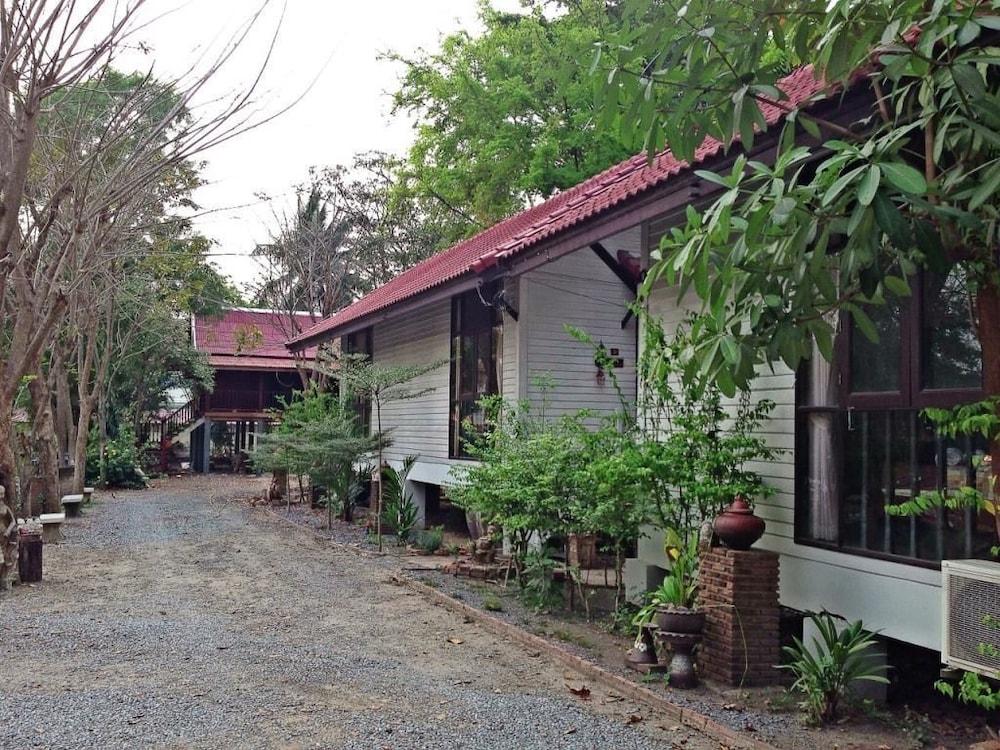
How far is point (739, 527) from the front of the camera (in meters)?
6.30

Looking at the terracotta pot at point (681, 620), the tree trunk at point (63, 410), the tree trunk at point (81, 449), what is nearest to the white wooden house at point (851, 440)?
the terracotta pot at point (681, 620)

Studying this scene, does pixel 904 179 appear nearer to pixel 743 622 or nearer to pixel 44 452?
pixel 743 622

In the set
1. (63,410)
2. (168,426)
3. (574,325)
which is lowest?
(168,426)

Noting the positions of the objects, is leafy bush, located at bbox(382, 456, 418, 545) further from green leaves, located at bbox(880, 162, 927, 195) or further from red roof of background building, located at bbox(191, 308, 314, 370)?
red roof of background building, located at bbox(191, 308, 314, 370)

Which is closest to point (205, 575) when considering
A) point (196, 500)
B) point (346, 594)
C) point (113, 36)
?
point (346, 594)

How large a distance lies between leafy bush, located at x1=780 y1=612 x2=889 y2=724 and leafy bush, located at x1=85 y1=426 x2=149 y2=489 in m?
22.1

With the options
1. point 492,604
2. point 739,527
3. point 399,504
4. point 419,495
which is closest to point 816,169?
point 739,527

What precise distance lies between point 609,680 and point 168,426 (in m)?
29.3

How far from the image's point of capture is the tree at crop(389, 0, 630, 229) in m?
21.0

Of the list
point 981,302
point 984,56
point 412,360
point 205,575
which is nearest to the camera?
point 984,56

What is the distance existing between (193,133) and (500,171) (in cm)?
1557

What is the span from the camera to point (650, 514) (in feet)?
24.2

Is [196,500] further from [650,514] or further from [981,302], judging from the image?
[981,302]

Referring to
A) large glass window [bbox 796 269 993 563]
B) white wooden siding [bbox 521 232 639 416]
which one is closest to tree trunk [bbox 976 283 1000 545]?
large glass window [bbox 796 269 993 563]
